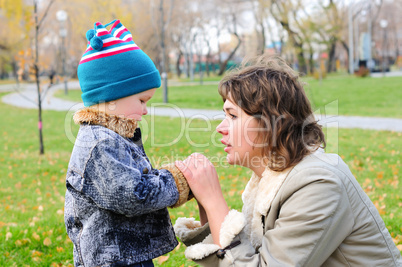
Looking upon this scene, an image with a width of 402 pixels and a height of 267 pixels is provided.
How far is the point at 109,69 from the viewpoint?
1.96 meters

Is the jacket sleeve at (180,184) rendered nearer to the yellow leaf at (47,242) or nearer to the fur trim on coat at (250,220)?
the fur trim on coat at (250,220)

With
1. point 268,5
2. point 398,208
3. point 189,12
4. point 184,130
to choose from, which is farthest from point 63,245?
point 189,12

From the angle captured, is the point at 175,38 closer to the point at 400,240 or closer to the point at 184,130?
the point at 184,130

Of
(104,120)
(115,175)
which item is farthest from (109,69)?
(115,175)

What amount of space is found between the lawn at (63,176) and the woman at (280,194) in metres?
1.71

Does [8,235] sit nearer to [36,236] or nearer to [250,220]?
[36,236]

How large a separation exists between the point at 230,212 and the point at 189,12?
41.2 m

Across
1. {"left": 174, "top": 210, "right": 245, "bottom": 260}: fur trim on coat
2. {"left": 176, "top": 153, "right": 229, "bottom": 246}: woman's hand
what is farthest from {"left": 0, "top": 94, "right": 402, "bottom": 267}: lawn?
{"left": 174, "top": 210, "right": 245, "bottom": 260}: fur trim on coat

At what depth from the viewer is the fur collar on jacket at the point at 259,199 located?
1.84 m

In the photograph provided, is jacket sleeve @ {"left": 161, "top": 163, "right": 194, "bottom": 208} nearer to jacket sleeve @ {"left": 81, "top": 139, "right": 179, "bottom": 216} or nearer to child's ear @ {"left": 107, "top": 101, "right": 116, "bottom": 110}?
jacket sleeve @ {"left": 81, "top": 139, "right": 179, "bottom": 216}

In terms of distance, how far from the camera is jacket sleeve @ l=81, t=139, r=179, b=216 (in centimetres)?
177

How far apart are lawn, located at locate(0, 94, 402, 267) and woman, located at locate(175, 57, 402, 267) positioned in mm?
1705

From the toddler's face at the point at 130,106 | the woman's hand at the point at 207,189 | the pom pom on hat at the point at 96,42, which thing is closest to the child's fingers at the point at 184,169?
the woman's hand at the point at 207,189

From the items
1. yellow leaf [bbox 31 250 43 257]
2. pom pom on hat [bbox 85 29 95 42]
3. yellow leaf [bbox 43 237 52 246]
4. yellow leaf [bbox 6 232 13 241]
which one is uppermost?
pom pom on hat [bbox 85 29 95 42]
